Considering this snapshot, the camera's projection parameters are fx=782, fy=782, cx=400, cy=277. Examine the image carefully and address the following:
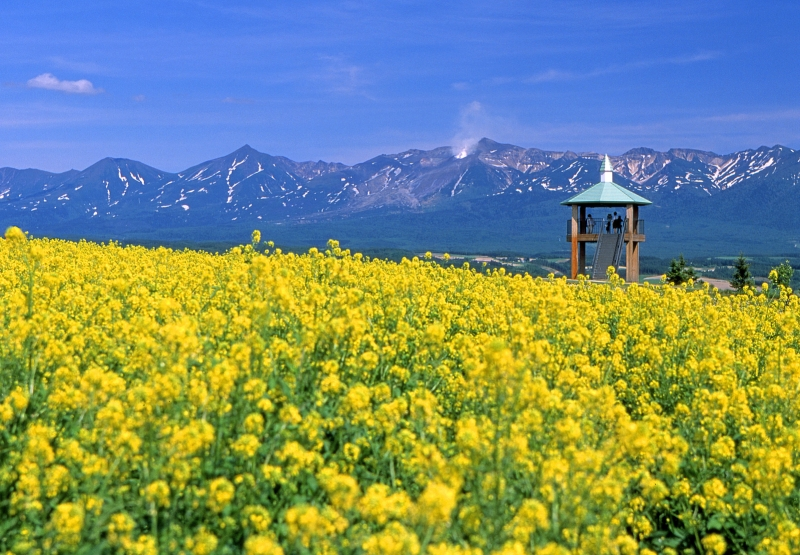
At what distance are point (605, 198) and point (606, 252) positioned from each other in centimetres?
328

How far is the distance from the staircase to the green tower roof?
1.90 meters

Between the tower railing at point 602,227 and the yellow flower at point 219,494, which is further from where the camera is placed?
the tower railing at point 602,227

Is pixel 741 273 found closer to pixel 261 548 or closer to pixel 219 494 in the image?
pixel 219 494

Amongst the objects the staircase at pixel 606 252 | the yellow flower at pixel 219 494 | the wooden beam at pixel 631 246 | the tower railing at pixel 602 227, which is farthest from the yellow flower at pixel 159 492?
the staircase at pixel 606 252

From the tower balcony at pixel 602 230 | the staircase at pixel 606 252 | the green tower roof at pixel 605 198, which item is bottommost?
the staircase at pixel 606 252

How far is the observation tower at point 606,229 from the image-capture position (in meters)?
41.8

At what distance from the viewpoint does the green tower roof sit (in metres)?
42.5

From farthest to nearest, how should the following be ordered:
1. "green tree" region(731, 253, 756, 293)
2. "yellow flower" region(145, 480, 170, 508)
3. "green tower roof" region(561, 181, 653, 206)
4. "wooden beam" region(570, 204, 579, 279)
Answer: "green tree" region(731, 253, 756, 293) < "green tower roof" region(561, 181, 653, 206) < "wooden beam" region(570, 204, 579, 279) < "yellow flower" region(145, 480, 170, 508)

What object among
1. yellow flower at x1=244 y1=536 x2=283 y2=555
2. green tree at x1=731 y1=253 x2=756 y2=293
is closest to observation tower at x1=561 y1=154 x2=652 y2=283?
green tree at x1=731 y1=253 x2=756 y2=293

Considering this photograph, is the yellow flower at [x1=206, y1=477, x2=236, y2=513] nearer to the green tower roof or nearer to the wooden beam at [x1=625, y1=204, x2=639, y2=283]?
the wooden beam at [x1=625, y1=204, x2=639, y2=283]

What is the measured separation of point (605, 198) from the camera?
1705 inches

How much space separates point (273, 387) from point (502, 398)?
1.92 m

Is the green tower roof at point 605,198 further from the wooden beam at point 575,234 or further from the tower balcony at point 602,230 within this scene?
the tower balcony at point 602,230

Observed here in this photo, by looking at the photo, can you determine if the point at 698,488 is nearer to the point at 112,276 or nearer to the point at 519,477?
the point at 519,477
